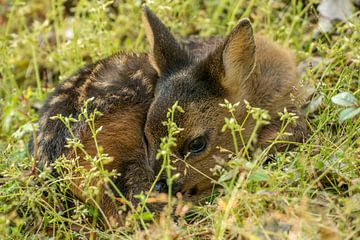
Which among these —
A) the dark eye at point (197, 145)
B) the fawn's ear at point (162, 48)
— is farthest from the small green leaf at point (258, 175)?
the fawn's ear at point (162, 48)

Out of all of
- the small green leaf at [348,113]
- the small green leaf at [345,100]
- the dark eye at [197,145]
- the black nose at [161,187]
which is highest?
the small green leaf at [345,100]

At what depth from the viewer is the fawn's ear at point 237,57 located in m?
4.86

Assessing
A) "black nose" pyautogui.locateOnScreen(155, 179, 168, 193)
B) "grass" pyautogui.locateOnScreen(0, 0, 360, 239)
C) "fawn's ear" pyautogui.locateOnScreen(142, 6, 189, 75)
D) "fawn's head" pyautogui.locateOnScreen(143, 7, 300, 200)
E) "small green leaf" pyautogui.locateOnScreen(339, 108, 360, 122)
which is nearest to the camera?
"grass" pyautogui.locateOnScreen(0, 0, 360, 239)

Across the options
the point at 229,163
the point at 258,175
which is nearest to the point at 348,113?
the point at 258,175

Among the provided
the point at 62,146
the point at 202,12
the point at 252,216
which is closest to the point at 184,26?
the point at 202,12

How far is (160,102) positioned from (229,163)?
3.82 feet

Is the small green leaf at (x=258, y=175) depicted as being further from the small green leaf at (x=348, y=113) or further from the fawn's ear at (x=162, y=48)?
the fawn's ear at (x=162, y=48)

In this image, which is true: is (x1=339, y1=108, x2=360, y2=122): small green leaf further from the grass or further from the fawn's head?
the fawn's head

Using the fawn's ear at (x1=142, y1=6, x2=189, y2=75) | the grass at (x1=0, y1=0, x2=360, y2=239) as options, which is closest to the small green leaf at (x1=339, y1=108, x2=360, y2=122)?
the grass at (x1=0, y1=0, x2=360, y2=239)

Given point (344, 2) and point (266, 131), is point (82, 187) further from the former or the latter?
point (344, 2)

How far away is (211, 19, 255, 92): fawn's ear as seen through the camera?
16.0 feet

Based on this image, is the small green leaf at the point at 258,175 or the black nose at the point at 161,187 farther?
the black nose at the point at 161,187

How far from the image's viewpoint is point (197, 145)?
4898mm

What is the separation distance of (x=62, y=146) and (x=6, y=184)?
470mm
